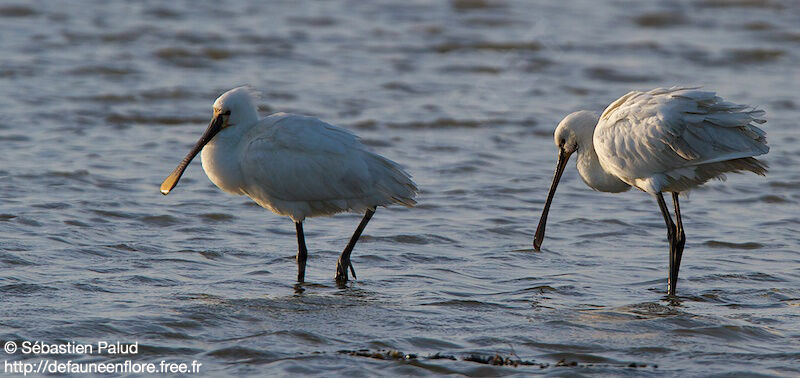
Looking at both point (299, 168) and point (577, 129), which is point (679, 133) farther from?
point (299, 168)

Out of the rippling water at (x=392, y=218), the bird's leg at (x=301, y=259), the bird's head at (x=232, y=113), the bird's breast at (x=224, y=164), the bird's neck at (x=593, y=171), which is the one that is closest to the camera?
the rippling water at (x=392, y=218)

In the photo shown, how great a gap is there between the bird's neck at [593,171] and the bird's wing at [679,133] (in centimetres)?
48

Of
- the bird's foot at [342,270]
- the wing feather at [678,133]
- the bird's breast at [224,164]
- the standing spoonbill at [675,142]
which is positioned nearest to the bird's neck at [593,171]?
the standing spoonbill at [675,142]

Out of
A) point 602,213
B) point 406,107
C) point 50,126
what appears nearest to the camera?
point 602,213

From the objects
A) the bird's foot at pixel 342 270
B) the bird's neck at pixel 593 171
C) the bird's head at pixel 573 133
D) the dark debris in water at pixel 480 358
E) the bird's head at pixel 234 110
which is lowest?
the bird's foot at pixel 342 270

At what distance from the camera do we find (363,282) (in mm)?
9078

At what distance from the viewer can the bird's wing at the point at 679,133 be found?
897cm

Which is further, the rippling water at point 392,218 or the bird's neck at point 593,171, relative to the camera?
the bird's neck at point 593,171

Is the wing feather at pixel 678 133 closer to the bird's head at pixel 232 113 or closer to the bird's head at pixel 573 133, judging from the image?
the bird's head at pixel 573 133

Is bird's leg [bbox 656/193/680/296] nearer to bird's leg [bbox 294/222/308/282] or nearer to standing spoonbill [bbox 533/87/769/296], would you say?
standing spoonbill [bbox 533/87/769/296]

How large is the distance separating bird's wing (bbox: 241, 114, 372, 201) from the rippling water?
2.11ft

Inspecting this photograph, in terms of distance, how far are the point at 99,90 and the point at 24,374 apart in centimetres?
1071

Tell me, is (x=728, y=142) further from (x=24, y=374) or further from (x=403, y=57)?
(x=403, y=57)

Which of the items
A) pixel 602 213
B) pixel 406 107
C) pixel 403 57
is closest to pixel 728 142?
pixel 602 213
